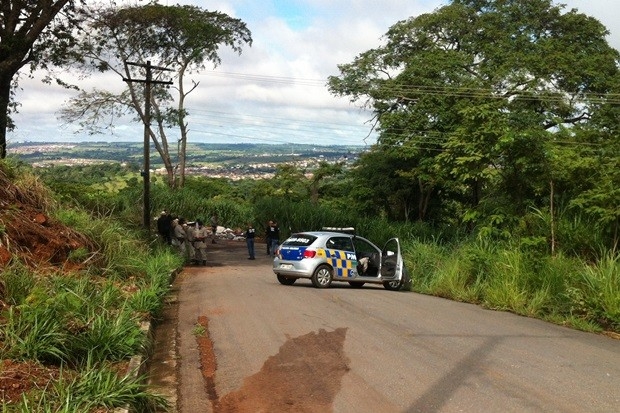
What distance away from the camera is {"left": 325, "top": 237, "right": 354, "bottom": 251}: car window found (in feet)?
58.8

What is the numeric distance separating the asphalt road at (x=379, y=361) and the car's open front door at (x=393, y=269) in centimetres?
466

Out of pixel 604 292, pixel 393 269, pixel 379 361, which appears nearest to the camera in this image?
pixel 379 361

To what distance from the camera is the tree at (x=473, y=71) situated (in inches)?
1346

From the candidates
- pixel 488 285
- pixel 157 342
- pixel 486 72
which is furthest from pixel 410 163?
pixel 157 342

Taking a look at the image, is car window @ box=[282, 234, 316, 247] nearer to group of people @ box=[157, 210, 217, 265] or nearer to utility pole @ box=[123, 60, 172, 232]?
group of people @ box=[157, 210, 217, 265]

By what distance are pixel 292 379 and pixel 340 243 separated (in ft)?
36.1

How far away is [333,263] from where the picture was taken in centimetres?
1775

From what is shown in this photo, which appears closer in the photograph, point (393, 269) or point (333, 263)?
point (333, 263)

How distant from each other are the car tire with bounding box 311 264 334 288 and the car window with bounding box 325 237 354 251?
0.62m

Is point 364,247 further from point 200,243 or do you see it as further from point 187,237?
point 187,237

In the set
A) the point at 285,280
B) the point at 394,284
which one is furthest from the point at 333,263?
the point at 394,284

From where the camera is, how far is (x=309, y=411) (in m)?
6.22

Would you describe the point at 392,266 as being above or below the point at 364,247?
above

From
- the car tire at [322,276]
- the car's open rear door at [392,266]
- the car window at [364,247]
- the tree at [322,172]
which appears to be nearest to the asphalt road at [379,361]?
the car tire at [322,276]
